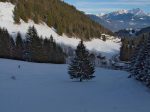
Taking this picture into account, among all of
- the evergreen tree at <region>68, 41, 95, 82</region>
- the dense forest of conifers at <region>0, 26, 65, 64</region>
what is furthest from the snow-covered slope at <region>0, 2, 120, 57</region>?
the evergreen tree at <region>68, 41, 95, 82</region>

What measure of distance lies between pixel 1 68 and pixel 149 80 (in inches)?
1275

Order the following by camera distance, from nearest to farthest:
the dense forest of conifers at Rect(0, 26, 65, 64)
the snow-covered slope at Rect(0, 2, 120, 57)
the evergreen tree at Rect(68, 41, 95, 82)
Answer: the evergreen tree at Rect(68, 41, 95, 82), the dense forest of conifers at Rect(0, 26, 65, 64), the snow-covered slope at Rect(0, 2, 120, 57)

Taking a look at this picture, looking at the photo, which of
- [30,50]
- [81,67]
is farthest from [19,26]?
[81,67]

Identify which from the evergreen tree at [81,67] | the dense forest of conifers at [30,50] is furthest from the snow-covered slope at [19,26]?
the evergreen tree at [81,67]

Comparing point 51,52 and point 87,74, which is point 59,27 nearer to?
point 51,52

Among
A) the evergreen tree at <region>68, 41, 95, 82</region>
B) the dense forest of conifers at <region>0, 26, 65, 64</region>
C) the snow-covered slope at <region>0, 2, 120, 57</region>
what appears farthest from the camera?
the snow-covered slope at <region>0, 2, 120, 57</region>

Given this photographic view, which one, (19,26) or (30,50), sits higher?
(19,26)

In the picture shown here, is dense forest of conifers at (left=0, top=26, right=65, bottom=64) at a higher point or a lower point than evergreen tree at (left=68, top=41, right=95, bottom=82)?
higher

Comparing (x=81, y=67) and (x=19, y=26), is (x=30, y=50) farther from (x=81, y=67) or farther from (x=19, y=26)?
(x=19, y=26)

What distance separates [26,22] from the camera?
6983 inches

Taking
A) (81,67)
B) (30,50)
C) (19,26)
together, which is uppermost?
(19,26)

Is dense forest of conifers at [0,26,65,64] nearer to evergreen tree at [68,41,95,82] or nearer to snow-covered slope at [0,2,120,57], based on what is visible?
evergreen tree at [68,41,95,82]

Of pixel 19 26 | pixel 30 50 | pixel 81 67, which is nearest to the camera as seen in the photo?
pixel 81 67

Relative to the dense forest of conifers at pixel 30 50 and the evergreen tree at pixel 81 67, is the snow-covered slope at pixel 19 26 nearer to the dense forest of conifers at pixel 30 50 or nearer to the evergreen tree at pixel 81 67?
the dense forest of conifers at pixel 30 50
